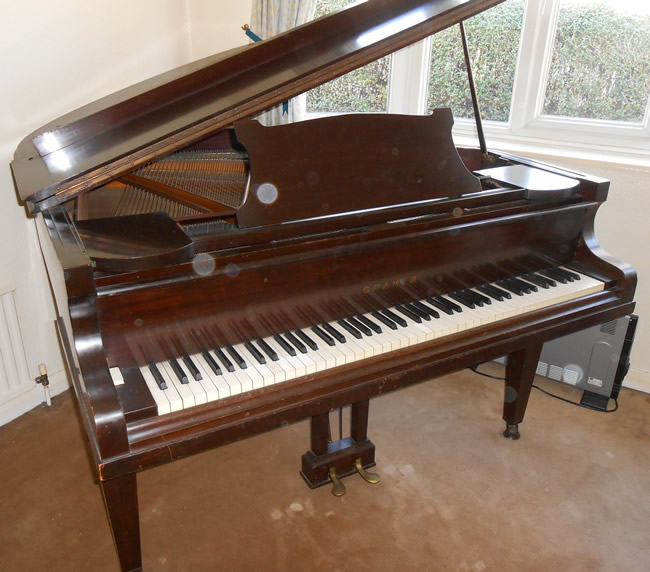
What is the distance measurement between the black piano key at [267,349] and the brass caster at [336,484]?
2.79 feet

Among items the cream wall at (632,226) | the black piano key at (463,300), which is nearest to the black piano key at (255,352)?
the black piano key at (463,300)

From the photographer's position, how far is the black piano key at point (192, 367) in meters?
1.55

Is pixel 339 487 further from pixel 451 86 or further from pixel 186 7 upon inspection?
pixel 186 7

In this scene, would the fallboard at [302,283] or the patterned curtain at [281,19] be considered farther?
the patterned curtain at [281,19]

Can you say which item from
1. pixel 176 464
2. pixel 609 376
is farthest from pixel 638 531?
pixel 176 464

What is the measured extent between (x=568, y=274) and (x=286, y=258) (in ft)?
4.33

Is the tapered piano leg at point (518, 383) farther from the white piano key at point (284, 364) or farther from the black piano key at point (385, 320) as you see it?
the white piano key at point (284, 364)

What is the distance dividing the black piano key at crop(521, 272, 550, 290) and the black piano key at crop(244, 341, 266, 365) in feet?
3.99

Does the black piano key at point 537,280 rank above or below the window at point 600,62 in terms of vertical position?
below

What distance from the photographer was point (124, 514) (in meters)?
1.59

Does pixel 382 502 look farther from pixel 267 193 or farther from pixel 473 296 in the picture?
pixel 267 193

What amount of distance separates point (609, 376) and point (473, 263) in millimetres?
1311

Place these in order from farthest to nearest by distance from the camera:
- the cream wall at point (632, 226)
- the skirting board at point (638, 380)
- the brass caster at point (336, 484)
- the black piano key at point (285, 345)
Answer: the skirting board at point (638, 380), the cream wall at point (632, 226), the brass caster at point (336, 484), the black piano key at point (285, 345)

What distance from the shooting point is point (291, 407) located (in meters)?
1.60
